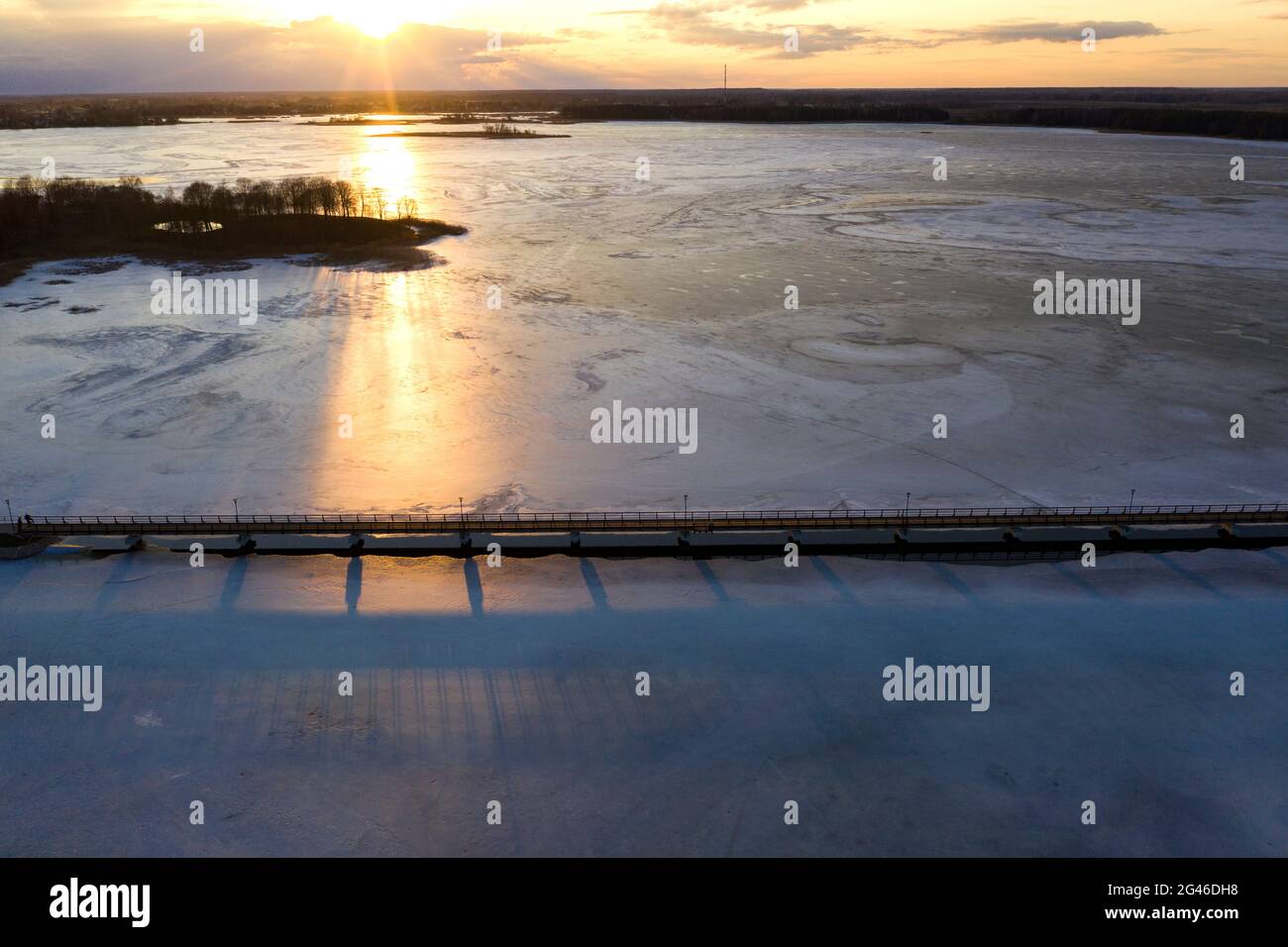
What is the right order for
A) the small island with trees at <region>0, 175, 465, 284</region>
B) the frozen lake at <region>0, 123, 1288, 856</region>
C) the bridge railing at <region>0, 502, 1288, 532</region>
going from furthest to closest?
the small island with trees at <region>0, 175, 465, 284</region>, the bridge railing at <region>0, 502, 1288, 532</region>, the frozen lake at <region>0, 123, 1288, 856</region>

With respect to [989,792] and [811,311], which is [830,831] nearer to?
[989,792]

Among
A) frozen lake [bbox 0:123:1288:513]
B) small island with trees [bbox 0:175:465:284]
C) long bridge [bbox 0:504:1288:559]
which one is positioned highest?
small island with trees [bbox 0:175:465:284]

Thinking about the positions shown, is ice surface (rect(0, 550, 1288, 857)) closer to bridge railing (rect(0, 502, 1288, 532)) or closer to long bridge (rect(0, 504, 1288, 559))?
long bridge (rect(0, 504, 1288, 559))

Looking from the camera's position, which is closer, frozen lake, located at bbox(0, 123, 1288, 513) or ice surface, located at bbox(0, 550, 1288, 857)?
ice surface, located at bbox(0, 550, 1288, 857)

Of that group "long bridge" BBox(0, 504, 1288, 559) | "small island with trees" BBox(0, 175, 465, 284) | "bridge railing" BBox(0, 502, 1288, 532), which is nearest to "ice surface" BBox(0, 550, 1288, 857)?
"long bridge" BBox(0, 504, 1288, 559)

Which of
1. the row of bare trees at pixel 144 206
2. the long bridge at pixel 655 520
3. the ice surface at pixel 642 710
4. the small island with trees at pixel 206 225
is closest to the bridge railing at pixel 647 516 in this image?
the long bridge at pixel 655 520

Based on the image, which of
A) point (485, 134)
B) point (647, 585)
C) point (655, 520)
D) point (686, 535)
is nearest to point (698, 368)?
point (655, 520)

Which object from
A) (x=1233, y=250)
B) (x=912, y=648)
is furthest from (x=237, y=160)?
(x=912, y=648)
